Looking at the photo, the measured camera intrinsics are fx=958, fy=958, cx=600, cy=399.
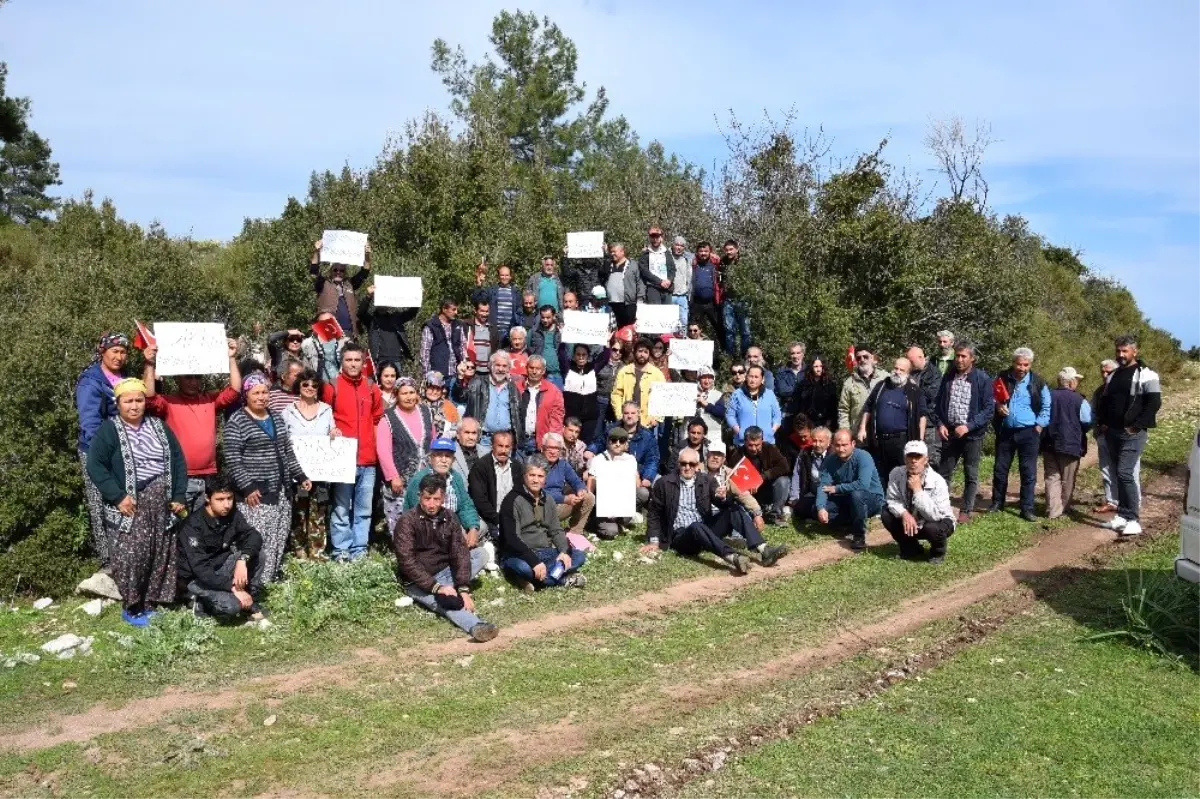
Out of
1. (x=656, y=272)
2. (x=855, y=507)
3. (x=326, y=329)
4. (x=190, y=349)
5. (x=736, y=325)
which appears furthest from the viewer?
(x=736, y=325)

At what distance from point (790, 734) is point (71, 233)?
2055 centimetres

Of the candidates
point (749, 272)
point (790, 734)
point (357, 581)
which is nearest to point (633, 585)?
point (357, 581)

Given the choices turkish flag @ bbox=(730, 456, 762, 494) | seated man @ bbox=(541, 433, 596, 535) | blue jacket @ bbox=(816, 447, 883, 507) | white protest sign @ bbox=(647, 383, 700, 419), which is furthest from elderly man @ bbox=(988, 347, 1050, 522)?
seated man @ bbox=(541, 433, 596, 535)

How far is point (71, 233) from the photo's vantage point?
2122 centimetres

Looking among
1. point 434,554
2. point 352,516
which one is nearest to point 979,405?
point 434,554

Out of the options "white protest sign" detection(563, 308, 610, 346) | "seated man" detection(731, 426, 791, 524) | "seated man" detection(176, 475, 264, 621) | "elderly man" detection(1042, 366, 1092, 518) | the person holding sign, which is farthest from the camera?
"white protest sign" detection(563, 308, 610, 346)

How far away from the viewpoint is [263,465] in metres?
9.11

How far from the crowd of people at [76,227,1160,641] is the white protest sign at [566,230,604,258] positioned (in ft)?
1.01

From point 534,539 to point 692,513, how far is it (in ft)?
6.64

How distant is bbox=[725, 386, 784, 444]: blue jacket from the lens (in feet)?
40.2

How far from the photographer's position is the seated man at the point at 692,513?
10.7 m

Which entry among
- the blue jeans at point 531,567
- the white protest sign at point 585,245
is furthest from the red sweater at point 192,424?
the white protest sign at point 585,245

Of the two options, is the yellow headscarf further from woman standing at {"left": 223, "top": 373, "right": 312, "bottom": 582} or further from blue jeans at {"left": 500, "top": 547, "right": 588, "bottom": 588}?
blue jeans at {"left": 500, "top": 547, "right": 588, "bottom": 588}

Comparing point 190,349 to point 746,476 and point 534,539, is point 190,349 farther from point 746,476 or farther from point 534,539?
point 746,476
